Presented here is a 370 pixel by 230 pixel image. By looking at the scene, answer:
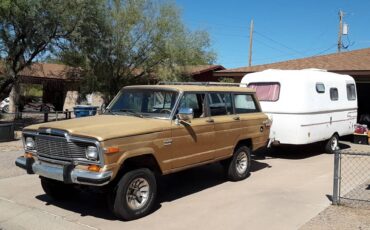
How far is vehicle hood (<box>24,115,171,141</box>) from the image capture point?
602cm

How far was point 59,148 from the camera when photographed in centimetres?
627

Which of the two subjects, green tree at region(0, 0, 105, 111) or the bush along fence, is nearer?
the bush along fence

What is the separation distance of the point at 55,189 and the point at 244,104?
4267 mm

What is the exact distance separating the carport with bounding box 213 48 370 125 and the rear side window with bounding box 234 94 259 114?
7877mm

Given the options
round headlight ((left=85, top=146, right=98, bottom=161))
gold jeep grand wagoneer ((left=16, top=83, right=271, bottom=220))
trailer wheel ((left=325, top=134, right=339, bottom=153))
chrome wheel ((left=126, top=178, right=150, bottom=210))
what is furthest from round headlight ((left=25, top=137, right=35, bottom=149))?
trailer wheel ((left=325, top=134, right=339, bottom=153))

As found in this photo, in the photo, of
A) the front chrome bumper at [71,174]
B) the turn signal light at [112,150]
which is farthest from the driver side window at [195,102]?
the front chrome bumper at [71,174]

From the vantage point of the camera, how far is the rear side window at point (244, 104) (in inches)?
355

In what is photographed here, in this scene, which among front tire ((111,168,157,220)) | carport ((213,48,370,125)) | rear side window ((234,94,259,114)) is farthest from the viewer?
carport ((213,48,370,125))

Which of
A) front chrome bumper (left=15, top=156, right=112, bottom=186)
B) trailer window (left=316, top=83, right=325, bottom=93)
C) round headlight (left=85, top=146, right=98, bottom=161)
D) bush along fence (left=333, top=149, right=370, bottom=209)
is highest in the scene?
trailer window (left=316, top=83, right=325, bottom=93)

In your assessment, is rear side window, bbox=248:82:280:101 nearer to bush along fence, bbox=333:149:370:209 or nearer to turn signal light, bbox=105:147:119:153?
bush along fence, bbox=333:149:370:209

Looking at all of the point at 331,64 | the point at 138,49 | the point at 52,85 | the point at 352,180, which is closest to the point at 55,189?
the point at 352,180

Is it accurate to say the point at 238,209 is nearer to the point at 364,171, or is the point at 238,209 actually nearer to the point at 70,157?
the point at 70,157

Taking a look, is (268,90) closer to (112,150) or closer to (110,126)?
(110,126)

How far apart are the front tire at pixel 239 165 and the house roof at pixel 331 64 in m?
8.57
